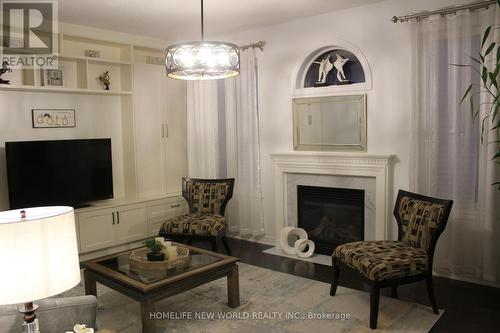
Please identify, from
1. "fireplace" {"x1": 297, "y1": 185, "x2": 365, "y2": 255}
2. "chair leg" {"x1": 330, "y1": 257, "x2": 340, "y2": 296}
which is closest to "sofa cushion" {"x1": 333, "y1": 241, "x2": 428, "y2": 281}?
"chair leg" {"x1": 330, "y1": 257, "x2": 340, "y2": 296}

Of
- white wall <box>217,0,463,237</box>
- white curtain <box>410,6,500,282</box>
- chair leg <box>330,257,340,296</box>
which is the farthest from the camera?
white wall <box>217,0,463,237</box>

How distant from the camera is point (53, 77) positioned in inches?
186

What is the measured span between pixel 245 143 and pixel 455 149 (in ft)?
7.89

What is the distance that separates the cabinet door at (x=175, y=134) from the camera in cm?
582

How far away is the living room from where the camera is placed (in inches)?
127

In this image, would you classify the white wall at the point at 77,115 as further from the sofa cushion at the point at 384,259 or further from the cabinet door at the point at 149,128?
the sofa cushion at the point at 384,259

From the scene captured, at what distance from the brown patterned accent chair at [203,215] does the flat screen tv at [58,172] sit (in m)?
0.96

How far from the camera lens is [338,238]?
15.5 feet

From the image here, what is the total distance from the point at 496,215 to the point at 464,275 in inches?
25.2

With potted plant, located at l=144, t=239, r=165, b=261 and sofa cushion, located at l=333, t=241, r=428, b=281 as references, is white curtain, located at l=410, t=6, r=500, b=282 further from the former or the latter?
potted plant, located at l=144, t=239, r=165, b=261

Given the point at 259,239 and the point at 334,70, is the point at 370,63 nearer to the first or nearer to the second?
the point at 334,70

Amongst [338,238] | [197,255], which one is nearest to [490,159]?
[338,238]

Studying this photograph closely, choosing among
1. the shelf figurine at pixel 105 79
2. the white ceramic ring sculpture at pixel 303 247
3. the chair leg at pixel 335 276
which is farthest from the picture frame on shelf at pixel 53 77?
the chair leg at pixel 335 276

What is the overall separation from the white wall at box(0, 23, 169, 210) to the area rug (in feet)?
6.00
